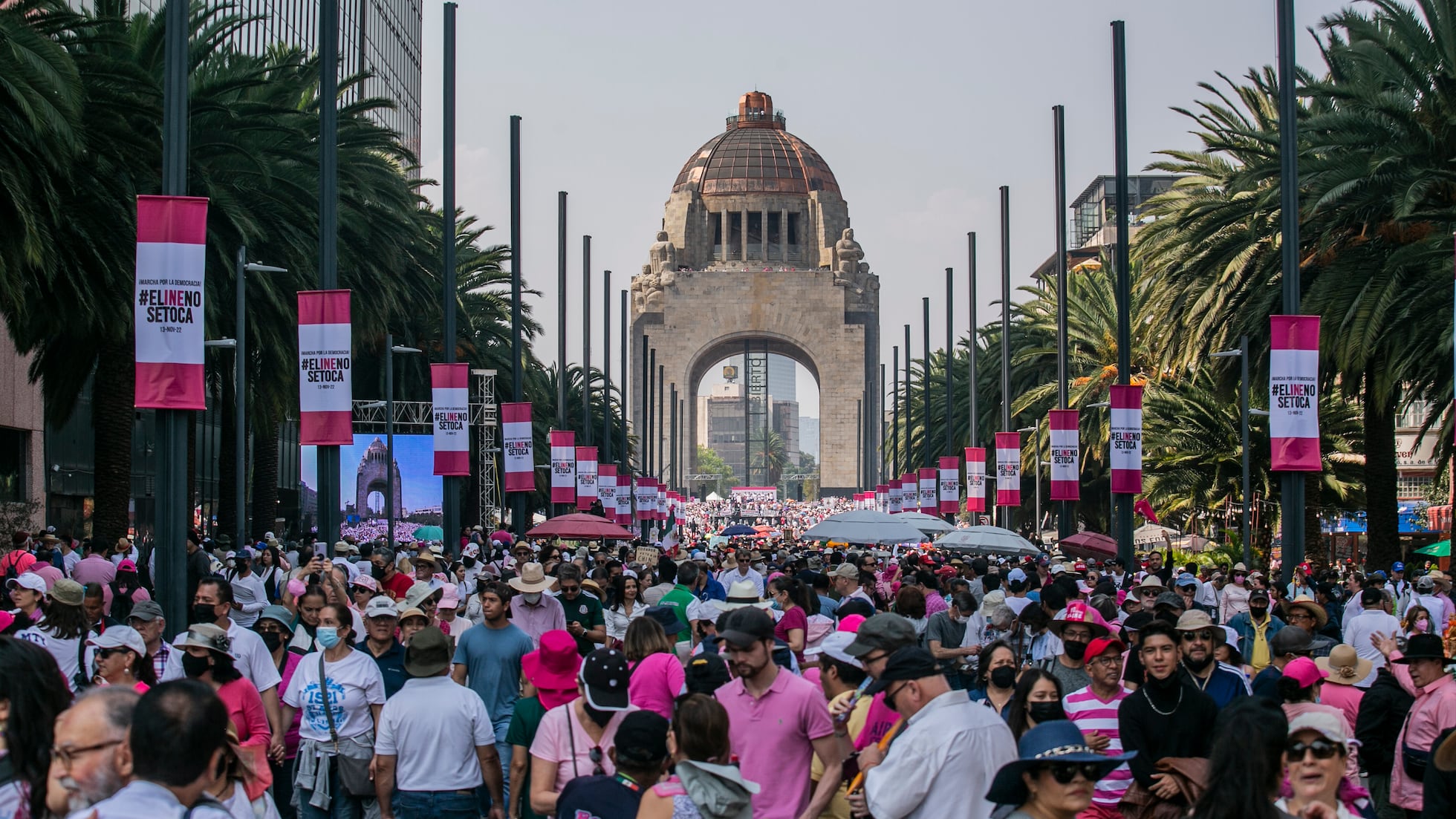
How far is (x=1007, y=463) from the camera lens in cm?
3584

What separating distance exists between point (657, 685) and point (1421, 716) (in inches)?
140

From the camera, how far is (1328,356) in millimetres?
25719

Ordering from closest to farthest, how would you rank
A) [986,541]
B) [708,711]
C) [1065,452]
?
1. [708,711]
2. [986,541]
3. [1065,452]

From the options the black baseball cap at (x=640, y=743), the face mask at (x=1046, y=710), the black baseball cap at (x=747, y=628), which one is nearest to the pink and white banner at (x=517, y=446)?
the black baseball cap at (x=747, y=628)

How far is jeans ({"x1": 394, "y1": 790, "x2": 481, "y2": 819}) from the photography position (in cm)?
761

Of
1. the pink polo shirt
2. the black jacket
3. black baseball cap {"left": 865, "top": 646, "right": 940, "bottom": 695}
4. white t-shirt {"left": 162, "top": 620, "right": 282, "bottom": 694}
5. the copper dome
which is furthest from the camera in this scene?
the copper dome

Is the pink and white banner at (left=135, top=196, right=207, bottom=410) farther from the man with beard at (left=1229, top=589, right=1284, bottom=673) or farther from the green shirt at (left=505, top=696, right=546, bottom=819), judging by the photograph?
the man with beard at (left=1229, top=589, right=1284, bottom=673)

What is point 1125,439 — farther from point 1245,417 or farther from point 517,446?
point 517,446

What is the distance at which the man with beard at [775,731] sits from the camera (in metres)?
6.73

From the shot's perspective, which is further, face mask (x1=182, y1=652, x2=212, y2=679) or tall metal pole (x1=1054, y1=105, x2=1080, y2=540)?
tall metal pole (x1=1054, y1=105, x2=1080, y2=540)

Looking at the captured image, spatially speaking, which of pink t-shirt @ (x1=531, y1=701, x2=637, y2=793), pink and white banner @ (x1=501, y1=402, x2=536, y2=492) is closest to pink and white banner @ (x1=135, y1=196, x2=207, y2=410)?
pink t-shirt @ (x1=531, y1=701, x2=637, y2=793)

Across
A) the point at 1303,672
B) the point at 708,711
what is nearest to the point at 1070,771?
the point at 708,711

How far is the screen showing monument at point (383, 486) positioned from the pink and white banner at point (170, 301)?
80.2 feet

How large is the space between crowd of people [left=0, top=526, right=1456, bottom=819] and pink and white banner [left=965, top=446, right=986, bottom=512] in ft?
87.3
